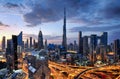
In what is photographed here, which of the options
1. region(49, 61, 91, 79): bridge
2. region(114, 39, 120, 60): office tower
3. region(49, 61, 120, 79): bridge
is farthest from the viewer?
region(114, 39, 120, 60): office tower

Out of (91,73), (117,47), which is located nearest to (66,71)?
(91,73)

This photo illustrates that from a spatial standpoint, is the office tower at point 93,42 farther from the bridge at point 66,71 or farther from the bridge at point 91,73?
the bridge at point 91,73

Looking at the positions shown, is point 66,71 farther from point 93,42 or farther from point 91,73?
point 93,42

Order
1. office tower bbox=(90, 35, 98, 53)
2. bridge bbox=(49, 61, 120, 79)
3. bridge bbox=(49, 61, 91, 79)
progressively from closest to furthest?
bridge bbox=(49, 61, 120, 79) → bridge bbox=(49, 61, 91, 79) → office tower bbox=(90, 35, 98, 53)

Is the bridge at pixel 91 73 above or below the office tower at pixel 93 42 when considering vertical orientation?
below

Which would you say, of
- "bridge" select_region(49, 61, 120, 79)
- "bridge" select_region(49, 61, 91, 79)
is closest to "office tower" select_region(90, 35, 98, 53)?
"bridge" select_region(49, 61, 91, 79)

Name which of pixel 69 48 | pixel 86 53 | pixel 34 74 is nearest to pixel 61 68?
pixel 34 74

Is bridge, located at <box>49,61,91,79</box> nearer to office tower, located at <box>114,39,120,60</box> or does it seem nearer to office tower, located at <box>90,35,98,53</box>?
office tower, located at <box>114,39,120,60</box>

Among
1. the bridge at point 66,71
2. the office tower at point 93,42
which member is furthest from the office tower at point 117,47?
the bridge at point 66,71

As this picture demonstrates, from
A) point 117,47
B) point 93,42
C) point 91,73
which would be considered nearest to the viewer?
point 91,73

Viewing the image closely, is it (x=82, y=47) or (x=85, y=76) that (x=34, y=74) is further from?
(x=82, y=47)

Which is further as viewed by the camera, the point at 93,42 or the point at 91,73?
the point at 93,42
